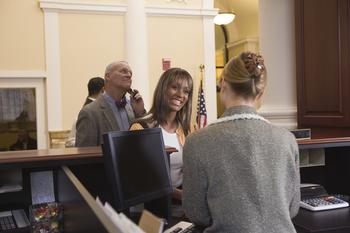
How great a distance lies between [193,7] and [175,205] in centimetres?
511

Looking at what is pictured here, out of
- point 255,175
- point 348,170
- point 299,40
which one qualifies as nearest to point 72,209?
point 255,175

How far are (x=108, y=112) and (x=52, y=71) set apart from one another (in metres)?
3.45

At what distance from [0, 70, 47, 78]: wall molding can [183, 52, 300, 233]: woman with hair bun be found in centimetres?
493

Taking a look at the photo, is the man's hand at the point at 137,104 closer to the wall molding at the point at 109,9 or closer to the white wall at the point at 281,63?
the white wall at the point at 281,63

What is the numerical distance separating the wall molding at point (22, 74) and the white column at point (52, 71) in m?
0.11

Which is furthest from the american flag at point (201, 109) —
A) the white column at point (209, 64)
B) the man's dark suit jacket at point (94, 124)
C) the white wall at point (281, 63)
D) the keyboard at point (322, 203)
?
the keyboard at point (322, 203)

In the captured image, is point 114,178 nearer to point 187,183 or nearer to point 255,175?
point 187,183

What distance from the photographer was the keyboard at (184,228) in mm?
1578

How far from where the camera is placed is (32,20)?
5.87m

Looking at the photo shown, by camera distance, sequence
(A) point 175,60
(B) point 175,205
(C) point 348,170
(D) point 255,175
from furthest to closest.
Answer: (A) point 175,60, (C) point 348,170, (B) point 175,205, (D) point 255,175

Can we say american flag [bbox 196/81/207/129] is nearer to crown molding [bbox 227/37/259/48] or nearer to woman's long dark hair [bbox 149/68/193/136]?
crown molding [bbox 227/37/259/48]

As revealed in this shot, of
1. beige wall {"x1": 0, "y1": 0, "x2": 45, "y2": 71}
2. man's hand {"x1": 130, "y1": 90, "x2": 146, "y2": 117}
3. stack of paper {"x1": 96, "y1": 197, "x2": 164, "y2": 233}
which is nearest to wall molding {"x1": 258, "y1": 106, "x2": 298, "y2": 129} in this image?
man's hand {"x1": 130, "y1": 90, "x2": 146, "y2": 117}

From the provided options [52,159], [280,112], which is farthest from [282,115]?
[52,159]

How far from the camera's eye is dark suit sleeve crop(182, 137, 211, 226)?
4.50 feet
